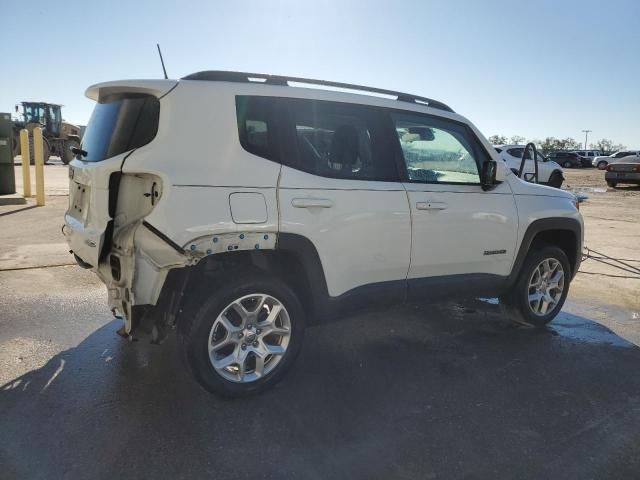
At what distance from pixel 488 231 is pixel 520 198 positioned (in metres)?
0.49

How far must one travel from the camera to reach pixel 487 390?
3430 mm

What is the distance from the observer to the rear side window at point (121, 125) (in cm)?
296

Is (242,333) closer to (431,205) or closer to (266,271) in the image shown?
(266,271)

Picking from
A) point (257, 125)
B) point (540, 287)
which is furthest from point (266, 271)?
point (540, 287)

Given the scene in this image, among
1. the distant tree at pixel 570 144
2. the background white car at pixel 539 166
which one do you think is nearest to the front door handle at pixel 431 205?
the background white car at pixel 539 166

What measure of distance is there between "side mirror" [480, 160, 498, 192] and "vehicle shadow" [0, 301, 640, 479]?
135cm

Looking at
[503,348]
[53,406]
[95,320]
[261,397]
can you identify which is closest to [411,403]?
[261,397]

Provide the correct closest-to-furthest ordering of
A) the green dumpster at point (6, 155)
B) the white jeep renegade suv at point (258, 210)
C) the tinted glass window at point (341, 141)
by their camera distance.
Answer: the white jeep renegade suv at point (258, 210) → the tinted glass window at point (341, 141) → the green dumpster at point (6, 155)

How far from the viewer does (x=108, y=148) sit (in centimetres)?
315

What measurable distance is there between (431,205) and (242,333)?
66.2 inches

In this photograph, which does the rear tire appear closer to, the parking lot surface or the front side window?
the parking lot surface

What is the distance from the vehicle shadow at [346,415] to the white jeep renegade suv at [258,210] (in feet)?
1.27

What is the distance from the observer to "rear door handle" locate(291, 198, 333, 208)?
3.16 m

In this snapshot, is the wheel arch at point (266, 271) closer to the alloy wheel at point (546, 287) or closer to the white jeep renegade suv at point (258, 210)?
the white jeep renegade suv at point (258, 210)
